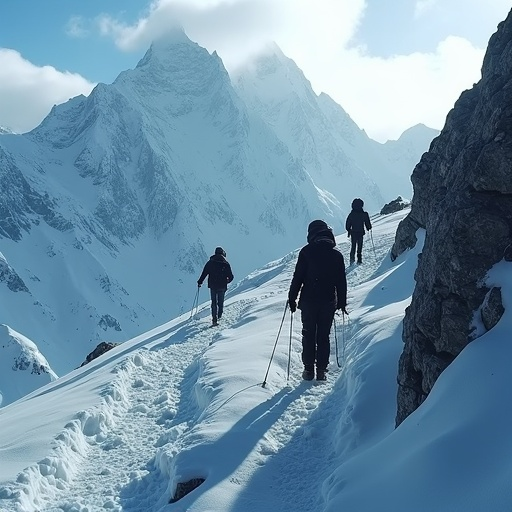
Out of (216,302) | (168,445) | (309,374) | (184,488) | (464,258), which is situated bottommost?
(309,374)

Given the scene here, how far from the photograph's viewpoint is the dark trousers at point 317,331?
964 cm

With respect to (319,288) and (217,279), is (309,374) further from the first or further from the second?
(217,279)

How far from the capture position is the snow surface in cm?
471

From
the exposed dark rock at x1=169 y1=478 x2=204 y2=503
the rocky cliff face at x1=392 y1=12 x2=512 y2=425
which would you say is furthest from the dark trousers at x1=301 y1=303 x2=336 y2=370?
the exposed dark rock at x1=169 y1=478 x2=204 y2=503

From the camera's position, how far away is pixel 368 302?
15.5m

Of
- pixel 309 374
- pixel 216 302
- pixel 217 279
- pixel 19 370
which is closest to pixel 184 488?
pixel 309 374

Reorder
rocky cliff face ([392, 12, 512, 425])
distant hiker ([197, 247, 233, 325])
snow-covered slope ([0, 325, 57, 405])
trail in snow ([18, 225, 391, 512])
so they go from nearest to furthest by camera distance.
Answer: rocky cliff face ([392, 12, 512, 425])
trail in snow ([18, 225, 391, 512])
distant hiker ([197, 247, 233, 325])
snow-covered slope ([0, 325, 57, 405])

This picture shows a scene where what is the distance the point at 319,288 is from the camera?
31.5ft

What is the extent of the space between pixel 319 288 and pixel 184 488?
4.34 m

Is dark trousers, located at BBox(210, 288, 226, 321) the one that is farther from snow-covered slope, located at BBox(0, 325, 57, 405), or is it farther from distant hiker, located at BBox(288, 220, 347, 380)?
snow-covered slope, located at BBox(0, 325, 57, 405)

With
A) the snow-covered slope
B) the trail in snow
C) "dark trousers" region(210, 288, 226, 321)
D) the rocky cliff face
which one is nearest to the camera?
the rocky cliff face

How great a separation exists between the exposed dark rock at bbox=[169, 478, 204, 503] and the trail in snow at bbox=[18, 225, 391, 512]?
31 centimetres

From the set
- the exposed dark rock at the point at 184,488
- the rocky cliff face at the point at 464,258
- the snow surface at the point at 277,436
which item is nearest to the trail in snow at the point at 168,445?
the snow surface at the point at 277,436

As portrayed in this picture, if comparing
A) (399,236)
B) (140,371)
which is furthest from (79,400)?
(399,236)
